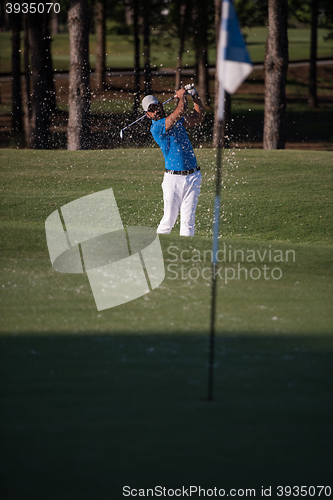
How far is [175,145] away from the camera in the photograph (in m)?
7.16

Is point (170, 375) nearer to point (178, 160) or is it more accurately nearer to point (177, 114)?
point (177, 114)

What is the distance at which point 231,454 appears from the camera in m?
2.56

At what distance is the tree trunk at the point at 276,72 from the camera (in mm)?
13672

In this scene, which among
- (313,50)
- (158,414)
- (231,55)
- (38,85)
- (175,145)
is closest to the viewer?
(158,414)

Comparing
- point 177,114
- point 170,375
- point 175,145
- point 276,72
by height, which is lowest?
point 170,375

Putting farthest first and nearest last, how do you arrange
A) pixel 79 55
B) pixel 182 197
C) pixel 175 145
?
pixel 79 55 → pixel 182 197 → pixel 175 145

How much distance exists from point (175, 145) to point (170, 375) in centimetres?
428

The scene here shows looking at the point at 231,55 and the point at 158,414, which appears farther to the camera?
the point at 231,55

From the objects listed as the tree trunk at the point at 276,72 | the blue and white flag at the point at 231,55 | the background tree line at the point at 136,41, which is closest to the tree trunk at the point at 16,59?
the background tree line at the point at 136,41

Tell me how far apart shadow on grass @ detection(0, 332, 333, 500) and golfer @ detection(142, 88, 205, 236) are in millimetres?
3519

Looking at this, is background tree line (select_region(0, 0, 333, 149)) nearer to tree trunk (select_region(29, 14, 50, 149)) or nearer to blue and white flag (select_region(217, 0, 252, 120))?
tree trunk (select_region(29, 14, 50, 149))

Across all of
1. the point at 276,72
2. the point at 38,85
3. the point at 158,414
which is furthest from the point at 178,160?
the point at 38,85

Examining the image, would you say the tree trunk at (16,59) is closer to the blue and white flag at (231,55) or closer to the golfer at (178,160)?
the golfer at (178,160)

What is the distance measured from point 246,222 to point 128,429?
729 cm
